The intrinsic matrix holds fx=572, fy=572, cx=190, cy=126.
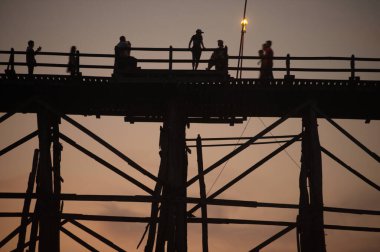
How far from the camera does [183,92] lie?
15594 millimetres

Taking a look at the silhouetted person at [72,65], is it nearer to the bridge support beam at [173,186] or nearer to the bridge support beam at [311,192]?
the bridge support beam at [173,186]

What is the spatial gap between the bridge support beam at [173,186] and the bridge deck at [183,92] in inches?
26.7

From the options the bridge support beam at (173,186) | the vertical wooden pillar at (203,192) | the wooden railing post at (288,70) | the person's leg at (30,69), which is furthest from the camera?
the vertical wooden pillar at (203,192)

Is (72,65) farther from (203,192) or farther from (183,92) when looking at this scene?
(203,192)

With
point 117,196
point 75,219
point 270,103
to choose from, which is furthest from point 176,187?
point 270,103

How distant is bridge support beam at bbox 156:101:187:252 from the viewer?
14516 millimetres

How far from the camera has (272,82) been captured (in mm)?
15438

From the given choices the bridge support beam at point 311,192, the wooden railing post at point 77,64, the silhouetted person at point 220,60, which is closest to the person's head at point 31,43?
the wooden railing post at point 77,64

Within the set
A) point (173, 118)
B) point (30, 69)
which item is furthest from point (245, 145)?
point (30, 69)

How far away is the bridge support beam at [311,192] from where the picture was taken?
1455cm

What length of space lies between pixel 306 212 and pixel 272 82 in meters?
3.59

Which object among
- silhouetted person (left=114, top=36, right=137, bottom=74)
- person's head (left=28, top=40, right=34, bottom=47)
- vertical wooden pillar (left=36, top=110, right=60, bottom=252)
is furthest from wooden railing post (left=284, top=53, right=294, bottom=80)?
person's head (left=28, top=40, right=34, bottom=47)

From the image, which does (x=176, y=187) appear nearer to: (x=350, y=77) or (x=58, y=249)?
(x=58, y=249)

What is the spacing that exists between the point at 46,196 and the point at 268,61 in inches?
278
